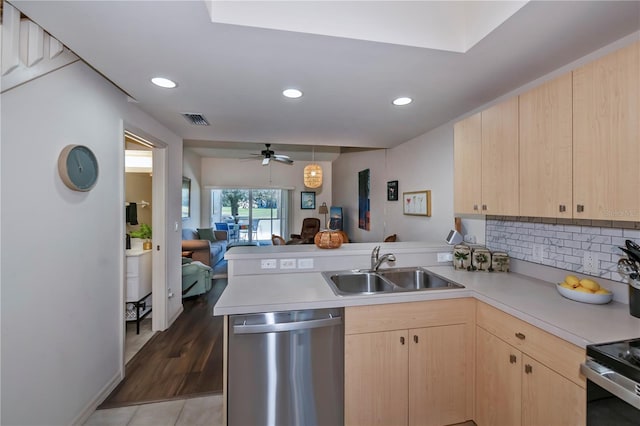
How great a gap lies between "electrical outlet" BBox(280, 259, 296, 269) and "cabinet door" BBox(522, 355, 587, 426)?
4.95 feet

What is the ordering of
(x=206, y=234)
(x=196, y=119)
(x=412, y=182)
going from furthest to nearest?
(x=206, y=234)
(x=412, y=182)
(x=196, y=119)

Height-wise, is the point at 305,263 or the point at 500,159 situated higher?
the point at 500,159

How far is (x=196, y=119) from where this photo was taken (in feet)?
8.84

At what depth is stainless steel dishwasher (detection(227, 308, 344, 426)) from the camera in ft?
4.79

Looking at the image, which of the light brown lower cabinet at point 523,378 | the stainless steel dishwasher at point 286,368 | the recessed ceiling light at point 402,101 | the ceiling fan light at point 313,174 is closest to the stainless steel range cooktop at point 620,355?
the light brown lower cabinet at point 523,378

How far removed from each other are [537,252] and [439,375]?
3.75 feet

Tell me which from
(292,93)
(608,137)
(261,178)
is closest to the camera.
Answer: (608,137)

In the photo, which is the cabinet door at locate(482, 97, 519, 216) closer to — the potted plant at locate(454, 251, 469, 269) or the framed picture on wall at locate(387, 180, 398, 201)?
the potted plant at locate(454, 251, 469, 269)

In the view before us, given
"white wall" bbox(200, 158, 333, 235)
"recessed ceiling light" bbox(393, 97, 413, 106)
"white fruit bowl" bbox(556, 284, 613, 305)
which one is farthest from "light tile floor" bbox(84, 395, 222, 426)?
"white wall" bbox(200, 158, 333, 235)

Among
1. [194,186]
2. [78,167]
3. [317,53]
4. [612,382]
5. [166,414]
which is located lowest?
[166,414]

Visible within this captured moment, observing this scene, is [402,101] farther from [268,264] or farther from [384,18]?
[268,264]

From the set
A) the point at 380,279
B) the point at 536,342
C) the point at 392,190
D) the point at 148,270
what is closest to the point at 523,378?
the point at 536,342

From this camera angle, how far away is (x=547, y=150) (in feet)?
4.95

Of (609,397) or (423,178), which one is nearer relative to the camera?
(609,397)
